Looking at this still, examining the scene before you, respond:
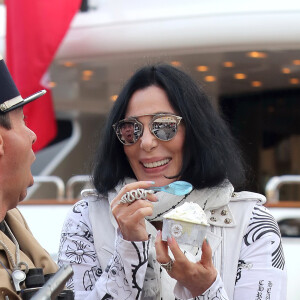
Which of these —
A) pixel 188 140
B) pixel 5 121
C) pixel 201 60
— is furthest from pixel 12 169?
pixel 201 60

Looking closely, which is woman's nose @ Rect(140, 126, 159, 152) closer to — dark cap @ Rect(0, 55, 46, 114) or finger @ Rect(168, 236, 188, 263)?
finger @ Rect(168, 236, 188, 263)

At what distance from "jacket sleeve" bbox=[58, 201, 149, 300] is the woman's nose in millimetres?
383

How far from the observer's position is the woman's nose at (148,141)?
264cm

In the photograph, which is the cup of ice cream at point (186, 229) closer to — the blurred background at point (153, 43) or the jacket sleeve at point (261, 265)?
the jacket sleeve at point (261, 265)

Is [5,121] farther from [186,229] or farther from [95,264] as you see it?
[95,264]

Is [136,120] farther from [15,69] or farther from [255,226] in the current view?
[15,69]

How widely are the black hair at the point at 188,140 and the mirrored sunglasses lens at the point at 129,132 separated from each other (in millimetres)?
103

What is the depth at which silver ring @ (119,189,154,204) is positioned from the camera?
2342 millimetres

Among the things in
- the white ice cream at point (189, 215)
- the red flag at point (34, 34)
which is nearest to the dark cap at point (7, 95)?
the white ice cream at point (189, 215)

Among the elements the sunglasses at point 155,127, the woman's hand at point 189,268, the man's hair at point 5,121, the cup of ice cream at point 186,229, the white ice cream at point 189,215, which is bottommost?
the woman's hand at point 189,268

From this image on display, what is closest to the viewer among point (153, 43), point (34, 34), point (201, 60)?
point (34, 34)

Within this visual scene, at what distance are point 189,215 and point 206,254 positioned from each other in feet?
0.47

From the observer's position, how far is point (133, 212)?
2.35 meters

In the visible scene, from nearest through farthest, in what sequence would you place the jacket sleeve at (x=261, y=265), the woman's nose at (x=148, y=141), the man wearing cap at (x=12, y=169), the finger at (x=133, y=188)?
the man wearing cap at (x=12, y=169) < the finger at (x=133, y=188) < the jacket sleeve at (x=261, y=265) < the woman's nose at (x=148, y=141)
